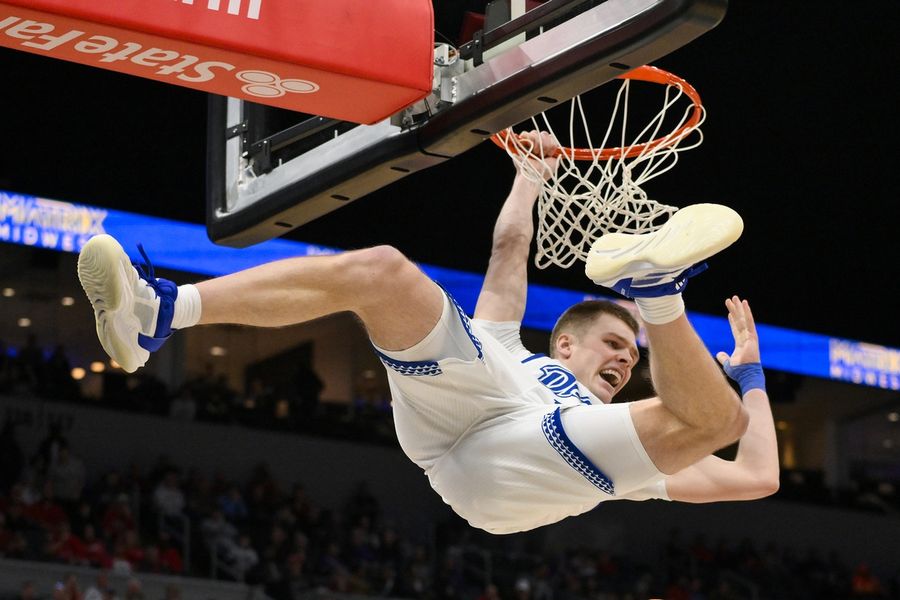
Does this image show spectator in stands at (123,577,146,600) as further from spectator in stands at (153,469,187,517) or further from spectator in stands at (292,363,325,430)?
spectator in stands at (292,363,325,430)

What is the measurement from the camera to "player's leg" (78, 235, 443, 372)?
12.9 ft

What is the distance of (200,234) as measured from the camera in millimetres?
14906

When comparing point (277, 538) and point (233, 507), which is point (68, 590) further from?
point (233, 507)

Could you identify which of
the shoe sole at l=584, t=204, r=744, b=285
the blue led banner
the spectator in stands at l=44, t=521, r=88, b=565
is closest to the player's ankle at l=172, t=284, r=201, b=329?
the shoe sole at l=584, t=204, r=744, b=285

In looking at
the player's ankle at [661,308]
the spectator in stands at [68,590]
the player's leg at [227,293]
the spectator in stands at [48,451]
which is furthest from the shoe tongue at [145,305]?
the spectator in stands at [48,451]

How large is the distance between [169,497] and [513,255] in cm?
955

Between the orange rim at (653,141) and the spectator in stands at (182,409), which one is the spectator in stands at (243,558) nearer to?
the spectator in stands at (182,409)

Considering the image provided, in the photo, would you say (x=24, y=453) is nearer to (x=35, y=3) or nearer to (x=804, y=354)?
(x=804, y=354)

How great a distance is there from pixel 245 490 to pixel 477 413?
11880mm

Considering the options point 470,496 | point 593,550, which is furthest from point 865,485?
point 470,496

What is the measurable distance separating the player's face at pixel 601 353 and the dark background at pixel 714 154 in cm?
644

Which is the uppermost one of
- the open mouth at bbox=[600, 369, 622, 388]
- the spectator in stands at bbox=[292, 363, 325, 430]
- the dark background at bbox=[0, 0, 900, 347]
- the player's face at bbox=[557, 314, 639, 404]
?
the dark background at bbox=[0, 0, 900, 347]

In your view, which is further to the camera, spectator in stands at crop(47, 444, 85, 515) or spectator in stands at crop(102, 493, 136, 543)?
spectator in stands at crop(47, 444, 85, 515)

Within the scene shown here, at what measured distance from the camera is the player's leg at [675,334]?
3.93 meters
